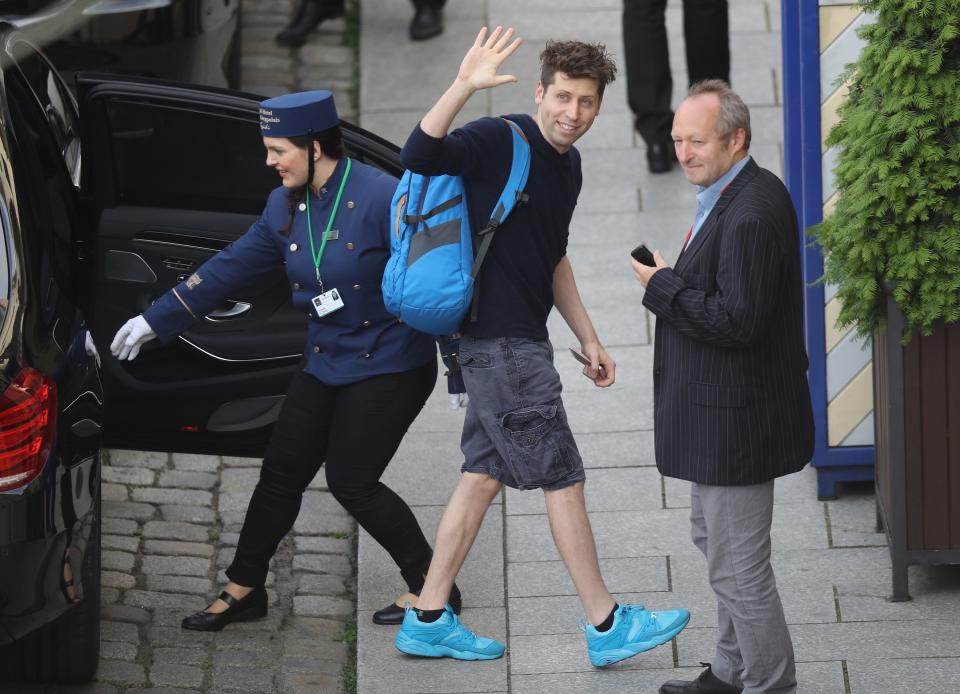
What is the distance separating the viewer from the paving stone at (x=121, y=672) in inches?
195

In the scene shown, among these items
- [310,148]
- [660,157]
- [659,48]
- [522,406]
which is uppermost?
[659,48]

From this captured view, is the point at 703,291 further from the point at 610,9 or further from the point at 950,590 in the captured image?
the point at 610,9

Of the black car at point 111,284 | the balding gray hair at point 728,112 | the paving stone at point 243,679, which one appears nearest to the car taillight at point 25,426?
the black car at point 111,284

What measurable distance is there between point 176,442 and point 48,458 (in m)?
1.47

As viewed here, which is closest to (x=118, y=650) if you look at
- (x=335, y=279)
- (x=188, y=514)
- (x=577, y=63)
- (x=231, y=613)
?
(x=231, y=613)

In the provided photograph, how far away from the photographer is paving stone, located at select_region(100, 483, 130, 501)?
6.29 metres

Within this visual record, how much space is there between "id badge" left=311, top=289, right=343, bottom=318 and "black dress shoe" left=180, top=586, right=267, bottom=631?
1053mm

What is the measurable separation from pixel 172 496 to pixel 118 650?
1.28m

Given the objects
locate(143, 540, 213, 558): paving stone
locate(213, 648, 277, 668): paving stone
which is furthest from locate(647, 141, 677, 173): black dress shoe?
locate(213, 648, 277, 668): paving stone

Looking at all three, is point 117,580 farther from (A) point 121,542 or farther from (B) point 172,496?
(B) point 172,496

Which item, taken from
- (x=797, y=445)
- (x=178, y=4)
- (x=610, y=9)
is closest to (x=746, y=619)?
(x=797, y=445)

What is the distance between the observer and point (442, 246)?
14.9 feet

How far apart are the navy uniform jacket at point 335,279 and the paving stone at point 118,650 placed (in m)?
1.00

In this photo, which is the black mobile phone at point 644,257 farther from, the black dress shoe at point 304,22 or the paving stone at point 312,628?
the black dress shoe at point 304,22
